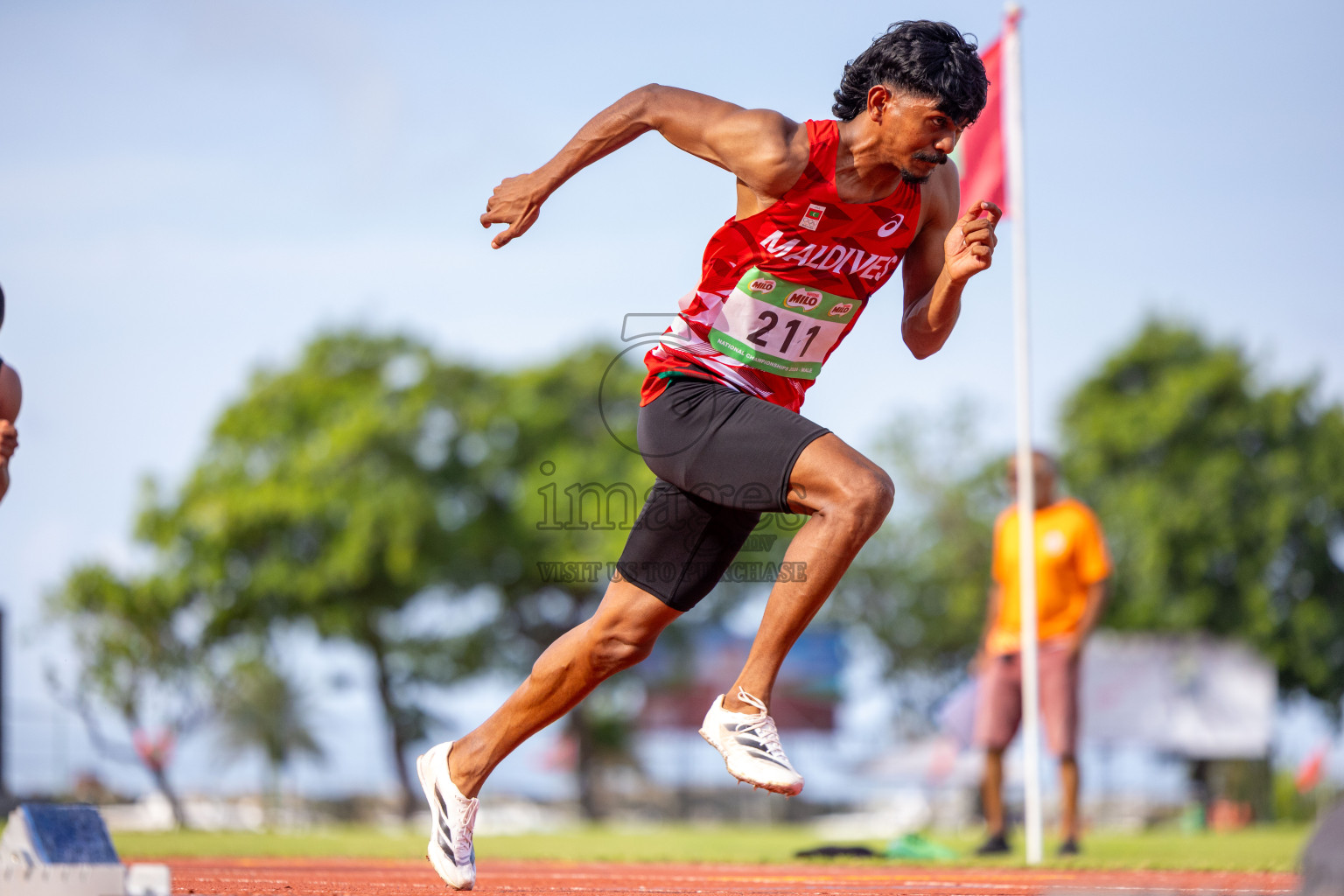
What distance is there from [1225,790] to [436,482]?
19.3 meters

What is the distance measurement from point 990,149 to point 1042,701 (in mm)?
3420

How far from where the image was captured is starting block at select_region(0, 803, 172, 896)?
2928 mm

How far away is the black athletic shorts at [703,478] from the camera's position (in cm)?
381

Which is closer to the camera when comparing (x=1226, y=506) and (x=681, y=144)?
(x=681, y=144)

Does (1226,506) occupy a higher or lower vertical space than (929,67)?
lower

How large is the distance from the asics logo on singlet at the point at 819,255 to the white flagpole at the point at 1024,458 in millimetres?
3843

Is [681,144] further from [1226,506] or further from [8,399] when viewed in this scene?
[1226,506]

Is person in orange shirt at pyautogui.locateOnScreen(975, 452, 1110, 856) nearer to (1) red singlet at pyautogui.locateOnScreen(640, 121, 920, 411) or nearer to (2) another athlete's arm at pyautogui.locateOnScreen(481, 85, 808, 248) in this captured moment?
(1) red singlet at pyautogui.locateOnScreen(640, 121, 920, 411)

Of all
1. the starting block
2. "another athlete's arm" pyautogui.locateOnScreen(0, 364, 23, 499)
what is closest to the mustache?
the starting block

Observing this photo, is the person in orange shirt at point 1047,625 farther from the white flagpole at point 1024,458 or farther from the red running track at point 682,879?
the red running track at point 682,879

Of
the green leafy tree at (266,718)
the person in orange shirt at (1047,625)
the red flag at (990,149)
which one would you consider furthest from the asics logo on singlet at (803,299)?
the green leafy tree at (266,718)

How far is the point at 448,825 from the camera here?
428 centimetres

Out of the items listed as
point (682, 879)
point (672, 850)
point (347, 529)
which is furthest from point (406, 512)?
point (682, 879)

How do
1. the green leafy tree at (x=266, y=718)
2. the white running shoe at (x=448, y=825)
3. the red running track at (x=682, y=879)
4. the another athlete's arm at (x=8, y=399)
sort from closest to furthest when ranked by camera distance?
1. the white running shoe at (x=448, y=825)
2. the red running track at (x=682, y=879)
3. the another athlete's arm at (x=8, y=399)
4. the green leafy tree at (x=266, y=718)
